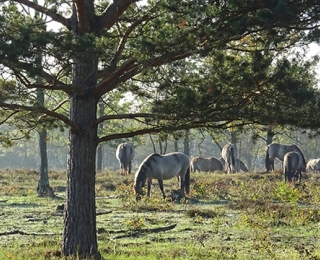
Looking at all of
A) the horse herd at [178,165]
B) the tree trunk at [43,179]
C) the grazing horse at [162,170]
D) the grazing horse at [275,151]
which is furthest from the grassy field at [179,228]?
the grazing horse at [275,151]

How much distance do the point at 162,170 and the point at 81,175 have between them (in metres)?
11.7

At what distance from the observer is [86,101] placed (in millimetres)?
8969

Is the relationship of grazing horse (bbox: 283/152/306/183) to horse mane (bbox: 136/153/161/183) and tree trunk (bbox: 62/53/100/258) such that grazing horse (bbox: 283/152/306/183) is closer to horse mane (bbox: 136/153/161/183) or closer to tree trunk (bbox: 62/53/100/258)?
horse mane (bbox: 136/153/161/183)

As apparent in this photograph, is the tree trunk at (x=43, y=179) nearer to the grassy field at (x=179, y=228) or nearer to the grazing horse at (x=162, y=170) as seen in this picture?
the grassy field at (x=179, y=228)

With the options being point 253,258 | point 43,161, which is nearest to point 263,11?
point 253,258

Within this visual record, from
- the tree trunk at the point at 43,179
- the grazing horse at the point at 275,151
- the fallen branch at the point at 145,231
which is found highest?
the grazing horse at the point at 275,151

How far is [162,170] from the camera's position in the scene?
20.3 metres

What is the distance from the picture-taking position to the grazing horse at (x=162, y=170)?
18.8 meters

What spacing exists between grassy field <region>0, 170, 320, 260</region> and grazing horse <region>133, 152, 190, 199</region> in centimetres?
84

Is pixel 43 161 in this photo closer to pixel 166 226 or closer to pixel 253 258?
pixel 166 226

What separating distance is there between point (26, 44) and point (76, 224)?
329 centimetres

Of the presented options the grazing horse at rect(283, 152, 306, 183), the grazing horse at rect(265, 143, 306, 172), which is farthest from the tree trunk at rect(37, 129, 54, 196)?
the grazing horse at rect(265, 143, 306, 172)

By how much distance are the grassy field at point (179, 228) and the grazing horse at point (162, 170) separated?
84cm

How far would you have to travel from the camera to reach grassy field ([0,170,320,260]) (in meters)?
9.02
